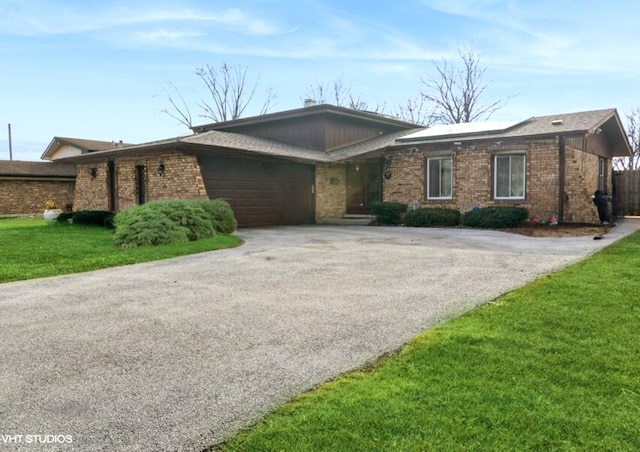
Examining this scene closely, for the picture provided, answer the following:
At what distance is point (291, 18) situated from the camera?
1691cm

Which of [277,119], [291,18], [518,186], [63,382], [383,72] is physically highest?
[383,72]

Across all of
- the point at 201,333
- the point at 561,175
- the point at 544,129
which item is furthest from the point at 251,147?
the point at 201,333

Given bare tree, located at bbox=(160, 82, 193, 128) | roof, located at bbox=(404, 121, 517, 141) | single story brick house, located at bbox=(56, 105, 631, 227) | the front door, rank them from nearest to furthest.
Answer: single story brick house, located at bbox=(56, 105, 631, 227), roof, located at bbox=(404, 121, 517, 141), the front door, bare tree, located at bbox=(160, 82, 193, 128)

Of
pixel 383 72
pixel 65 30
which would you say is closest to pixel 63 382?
pixel 65 30

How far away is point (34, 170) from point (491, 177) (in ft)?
88.8

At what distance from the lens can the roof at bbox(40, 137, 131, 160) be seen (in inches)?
1416

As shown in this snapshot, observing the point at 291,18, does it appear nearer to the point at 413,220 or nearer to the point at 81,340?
the point at 413,220

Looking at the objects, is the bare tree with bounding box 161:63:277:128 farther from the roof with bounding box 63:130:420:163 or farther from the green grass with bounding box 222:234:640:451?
the green grass with bounding box 222:234:640:451

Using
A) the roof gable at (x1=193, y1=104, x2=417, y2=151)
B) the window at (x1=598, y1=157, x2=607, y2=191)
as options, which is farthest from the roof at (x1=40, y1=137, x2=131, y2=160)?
the window at (x1=598, y1=157, x2=607, y2=191)

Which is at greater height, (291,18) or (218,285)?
(291,18)

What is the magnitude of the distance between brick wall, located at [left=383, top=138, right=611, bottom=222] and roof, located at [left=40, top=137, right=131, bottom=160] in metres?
26.1

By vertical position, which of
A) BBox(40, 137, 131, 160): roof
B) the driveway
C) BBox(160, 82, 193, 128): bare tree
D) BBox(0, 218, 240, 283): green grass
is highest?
BBox(160, 82, 193, 128): bare tree

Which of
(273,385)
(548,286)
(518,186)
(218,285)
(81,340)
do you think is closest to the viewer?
(273,385)

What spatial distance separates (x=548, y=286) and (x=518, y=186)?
1118 centimetres
